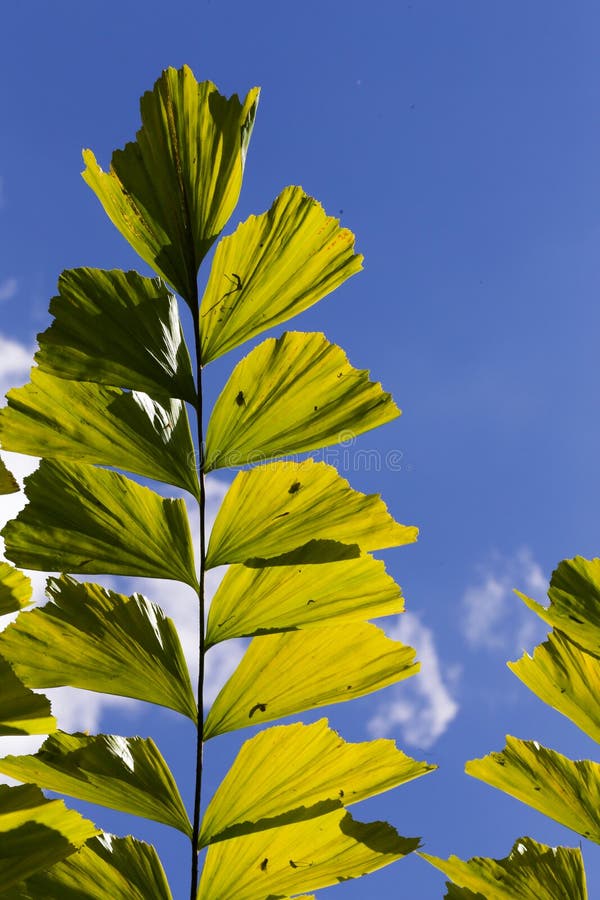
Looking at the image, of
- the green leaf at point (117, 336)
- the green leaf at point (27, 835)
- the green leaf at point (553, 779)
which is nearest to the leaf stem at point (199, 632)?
the green leaf at point (117, 336)

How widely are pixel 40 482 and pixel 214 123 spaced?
51 cm

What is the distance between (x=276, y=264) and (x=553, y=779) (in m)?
0.79

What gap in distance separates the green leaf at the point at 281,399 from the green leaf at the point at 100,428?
0.17 ft

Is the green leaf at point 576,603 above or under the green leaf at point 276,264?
under

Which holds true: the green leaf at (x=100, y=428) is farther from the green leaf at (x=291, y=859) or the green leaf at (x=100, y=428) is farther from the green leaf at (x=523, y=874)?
the green leaf at (x=523, y=874)

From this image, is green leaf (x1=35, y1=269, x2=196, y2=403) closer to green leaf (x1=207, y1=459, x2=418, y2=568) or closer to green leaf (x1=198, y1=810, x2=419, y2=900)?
green leaf (x1=207, y1=459, x2=418, y2=568)

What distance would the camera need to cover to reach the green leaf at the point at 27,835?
87cm

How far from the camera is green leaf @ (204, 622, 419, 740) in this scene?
116 cm

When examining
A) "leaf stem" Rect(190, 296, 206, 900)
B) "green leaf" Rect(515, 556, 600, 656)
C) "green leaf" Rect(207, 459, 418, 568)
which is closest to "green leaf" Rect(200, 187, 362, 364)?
Result: "leaf stem" Rect(190, 296, 206, 900)

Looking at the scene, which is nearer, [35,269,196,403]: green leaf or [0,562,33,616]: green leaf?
[0,562,33,616]: green leaf

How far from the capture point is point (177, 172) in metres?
1.17

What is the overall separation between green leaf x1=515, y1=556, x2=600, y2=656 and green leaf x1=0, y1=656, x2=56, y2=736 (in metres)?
0.59

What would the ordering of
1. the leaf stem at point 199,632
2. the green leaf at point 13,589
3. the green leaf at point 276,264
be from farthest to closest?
the green leaf at point 276,264 → the leaf stem at point 199,632 → the green leaf at point 13,589

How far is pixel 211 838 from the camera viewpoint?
112 cm
